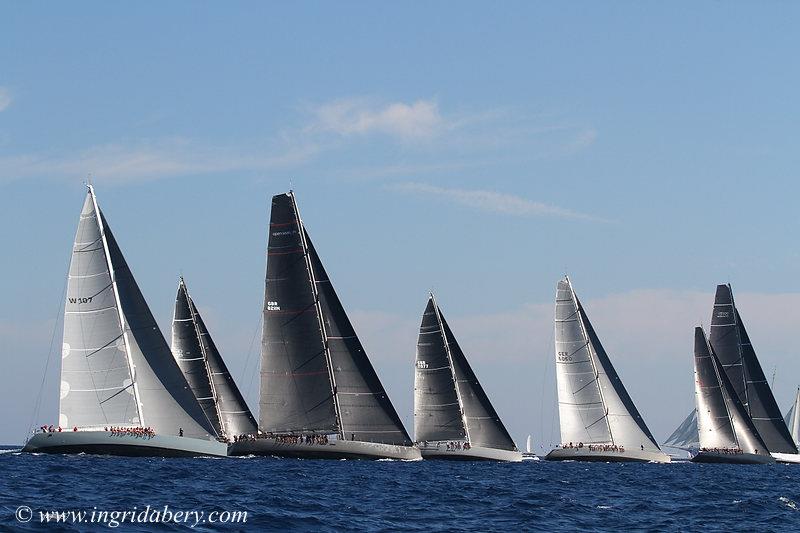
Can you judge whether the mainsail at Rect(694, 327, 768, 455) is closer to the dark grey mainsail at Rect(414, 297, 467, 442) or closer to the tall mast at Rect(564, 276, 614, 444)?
the tall mast at Rect(564, 276, 614, 444)

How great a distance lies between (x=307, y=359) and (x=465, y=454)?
20.3m

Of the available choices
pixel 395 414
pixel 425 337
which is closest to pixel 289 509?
pixel 395 414

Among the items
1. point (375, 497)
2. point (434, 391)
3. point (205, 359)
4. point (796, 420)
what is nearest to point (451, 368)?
point (434, 391)

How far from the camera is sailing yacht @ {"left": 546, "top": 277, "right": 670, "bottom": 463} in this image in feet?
298

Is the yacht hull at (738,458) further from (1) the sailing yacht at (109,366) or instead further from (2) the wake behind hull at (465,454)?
(1) the sailing yacht at (109,366)

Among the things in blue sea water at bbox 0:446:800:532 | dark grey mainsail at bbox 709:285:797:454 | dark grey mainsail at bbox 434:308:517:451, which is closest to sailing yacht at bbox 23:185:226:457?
blue sea water at bbox 0:446:800:532

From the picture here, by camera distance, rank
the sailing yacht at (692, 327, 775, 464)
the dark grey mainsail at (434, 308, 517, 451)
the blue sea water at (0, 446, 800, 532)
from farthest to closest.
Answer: the sailing yacht at (692, 327, 775, 464)
the dark grey mainsail at (434, 308, 517, 451)
the blue sea water at (0, 446, 800, 532)

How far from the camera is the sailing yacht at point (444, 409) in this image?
8481 cm

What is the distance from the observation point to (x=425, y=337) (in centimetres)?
8588

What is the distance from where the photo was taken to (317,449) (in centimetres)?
6856

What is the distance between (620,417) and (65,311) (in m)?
44.6

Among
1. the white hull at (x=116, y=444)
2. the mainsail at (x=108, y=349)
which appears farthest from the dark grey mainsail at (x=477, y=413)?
the mainsail at (x=108, y=349)

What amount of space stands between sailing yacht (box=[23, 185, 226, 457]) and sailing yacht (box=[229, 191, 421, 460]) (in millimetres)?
6202

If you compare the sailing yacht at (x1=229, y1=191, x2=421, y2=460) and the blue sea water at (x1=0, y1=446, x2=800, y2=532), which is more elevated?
the sailing yacht at (x1=229, y1=191, x2=421, y2=460)
